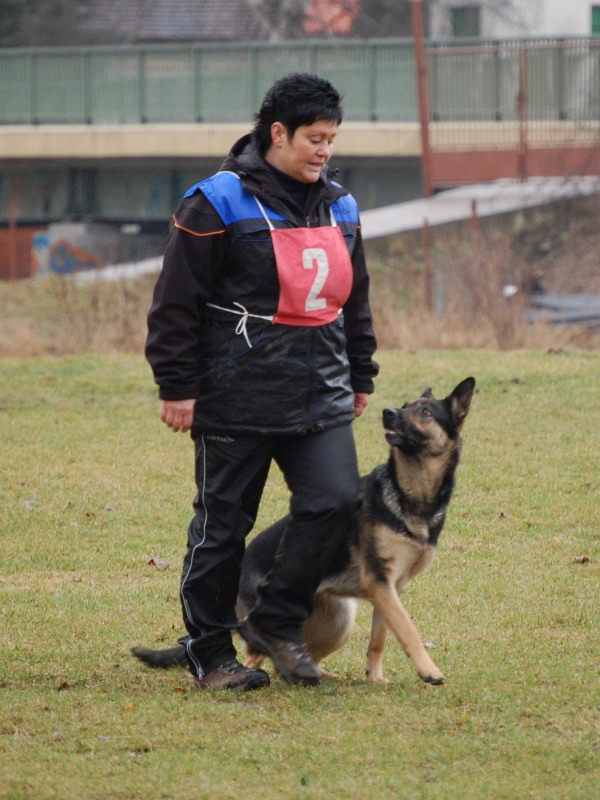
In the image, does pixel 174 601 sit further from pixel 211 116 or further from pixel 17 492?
pixel 211 116

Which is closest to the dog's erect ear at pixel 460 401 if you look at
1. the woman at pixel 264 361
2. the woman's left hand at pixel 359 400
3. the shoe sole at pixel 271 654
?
the woman's left hand at pixel 359 400

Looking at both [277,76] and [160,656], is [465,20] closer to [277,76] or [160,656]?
[277,76]

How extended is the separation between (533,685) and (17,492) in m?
4.72

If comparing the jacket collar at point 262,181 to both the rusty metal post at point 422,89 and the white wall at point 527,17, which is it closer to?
the rusty metal post at point 422,89

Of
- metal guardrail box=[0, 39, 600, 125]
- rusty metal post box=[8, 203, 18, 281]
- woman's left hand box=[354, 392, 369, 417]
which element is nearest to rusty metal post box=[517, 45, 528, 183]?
metal guardrail box=[0, 39, 600, 125]

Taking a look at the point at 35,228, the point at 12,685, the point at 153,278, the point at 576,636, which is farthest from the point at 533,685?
the point at 35,228

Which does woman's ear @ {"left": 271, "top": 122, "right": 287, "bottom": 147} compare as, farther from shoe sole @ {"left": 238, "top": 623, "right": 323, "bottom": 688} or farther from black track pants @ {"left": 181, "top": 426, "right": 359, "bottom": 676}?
shoe sole @ {"left": 238, "top": 623, "right": 323, "bottom": 688}

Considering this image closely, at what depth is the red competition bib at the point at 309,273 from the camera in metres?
4.72

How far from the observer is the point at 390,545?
503 centimetres

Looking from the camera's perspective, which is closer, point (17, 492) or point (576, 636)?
point (576, 636)

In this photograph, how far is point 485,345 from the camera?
46.8ft

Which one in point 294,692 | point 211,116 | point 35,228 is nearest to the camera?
point 294,692

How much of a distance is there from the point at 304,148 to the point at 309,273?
17.4 inches

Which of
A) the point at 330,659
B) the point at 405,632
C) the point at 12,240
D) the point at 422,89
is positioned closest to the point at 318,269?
the point at 405,632
